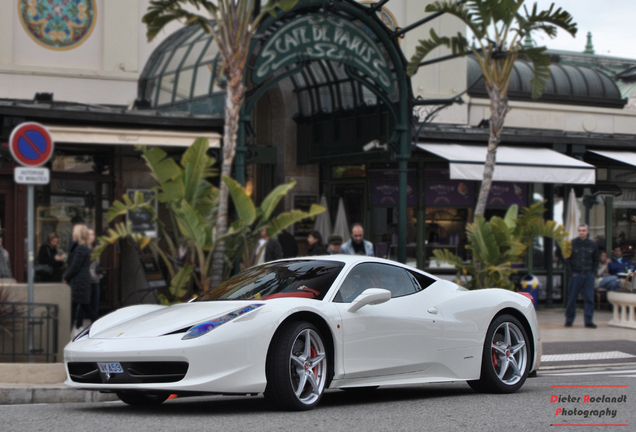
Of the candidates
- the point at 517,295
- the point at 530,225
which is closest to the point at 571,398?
the point at 517,295

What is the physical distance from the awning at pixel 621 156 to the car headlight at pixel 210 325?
14734 mm

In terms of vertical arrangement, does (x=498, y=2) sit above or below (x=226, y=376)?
above

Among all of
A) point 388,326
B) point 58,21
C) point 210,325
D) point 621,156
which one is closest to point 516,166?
point 621,156

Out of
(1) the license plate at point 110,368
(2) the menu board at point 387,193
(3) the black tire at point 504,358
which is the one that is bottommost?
(3) the black tire at point 504,358

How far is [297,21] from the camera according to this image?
1443cm

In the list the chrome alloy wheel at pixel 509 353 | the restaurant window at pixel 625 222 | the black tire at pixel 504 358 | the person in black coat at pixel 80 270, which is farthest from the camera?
the restaurant window at pixel 625 222

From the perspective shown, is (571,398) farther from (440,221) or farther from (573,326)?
(440,221)

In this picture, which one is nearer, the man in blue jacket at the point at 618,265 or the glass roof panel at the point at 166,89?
the glass roof panel at the point at 166,89

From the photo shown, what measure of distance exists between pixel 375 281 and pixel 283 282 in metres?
0.87

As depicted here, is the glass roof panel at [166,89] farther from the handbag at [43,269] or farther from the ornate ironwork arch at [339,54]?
the handbag at [43,269]

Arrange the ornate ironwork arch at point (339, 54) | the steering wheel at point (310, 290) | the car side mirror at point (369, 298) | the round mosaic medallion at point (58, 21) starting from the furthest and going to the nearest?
the round mosaic medallion at point (58, 21), the ornate ironwork arch at point (339, 54), the steering wheel at point (310, 290), the car side mirror at point (369, 298)

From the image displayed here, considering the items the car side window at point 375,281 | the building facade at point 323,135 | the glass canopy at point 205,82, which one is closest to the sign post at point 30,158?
the car side window at point 375,281

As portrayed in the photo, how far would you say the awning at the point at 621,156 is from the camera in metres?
19.2

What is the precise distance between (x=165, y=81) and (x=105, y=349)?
37.9 ft
